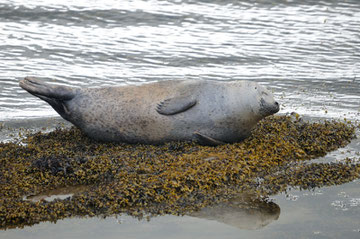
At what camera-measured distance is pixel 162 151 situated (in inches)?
267

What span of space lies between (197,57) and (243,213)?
713cm

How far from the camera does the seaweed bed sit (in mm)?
5363

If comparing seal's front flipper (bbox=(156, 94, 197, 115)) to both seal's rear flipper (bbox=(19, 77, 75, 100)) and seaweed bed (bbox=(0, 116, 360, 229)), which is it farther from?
seal's rear flipper (bbox=(19, 77, 75, 100))

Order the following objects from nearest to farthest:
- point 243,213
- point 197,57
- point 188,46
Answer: point 243,213 → point 197,57 → point 188,46

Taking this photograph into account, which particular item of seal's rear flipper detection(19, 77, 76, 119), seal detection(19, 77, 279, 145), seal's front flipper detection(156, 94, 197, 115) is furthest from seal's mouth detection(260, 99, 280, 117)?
seal's rear flipper detection(19, 77, 76, 119)

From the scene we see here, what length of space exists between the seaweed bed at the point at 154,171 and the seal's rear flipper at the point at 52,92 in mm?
354

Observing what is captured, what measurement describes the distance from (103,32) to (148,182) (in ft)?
28.8

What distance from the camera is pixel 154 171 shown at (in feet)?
20.0

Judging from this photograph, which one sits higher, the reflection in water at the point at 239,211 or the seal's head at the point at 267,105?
the seal's head at the point at 267,105

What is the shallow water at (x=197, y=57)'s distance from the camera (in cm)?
504

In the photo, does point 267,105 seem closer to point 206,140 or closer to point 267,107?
point 267,107

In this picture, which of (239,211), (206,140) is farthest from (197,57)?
(239,211)

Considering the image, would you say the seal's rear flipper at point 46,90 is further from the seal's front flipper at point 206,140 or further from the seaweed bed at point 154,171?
the seal's front flipper at point 206,140

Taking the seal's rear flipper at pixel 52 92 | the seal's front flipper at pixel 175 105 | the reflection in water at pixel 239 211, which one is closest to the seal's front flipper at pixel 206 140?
the seal's front flipper at pixel 175 105
